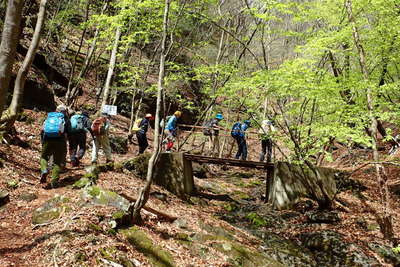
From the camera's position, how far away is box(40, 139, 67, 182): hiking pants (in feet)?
23.8

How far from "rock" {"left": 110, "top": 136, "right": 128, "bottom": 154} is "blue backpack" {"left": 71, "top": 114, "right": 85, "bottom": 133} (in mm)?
4742

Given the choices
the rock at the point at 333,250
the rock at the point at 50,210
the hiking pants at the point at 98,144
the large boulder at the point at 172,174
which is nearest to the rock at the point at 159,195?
the large boulder at the point at 172,174

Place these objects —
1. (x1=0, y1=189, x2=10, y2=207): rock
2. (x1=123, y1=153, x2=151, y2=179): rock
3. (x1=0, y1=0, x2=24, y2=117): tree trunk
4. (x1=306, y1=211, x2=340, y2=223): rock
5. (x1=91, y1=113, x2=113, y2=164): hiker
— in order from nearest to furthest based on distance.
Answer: (x1=0, y1=0, x2=24, y2=117): tree trunk
(x1=0, y1=189, x2=10, y2=207): rock
(x1=91, y1=113, x2=113, y2=164): hiker
(x1=306, y1=211, x2=340, y2=223): rock
(x1=123, y1=153, x2=151, y2=179): rock

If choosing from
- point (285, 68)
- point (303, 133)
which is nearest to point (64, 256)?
point (285, 68)

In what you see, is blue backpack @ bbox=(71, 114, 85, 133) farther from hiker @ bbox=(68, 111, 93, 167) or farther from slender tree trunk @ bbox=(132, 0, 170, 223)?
slender tree trunk @ bbox=(132, 0, 170, 223)

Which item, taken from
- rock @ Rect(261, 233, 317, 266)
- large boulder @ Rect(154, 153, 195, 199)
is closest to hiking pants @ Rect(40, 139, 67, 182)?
large boulder @ Rect(154, 153, 195, 199)

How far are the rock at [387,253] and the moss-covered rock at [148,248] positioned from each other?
6.10 m

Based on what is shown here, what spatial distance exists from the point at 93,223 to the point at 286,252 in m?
5.31

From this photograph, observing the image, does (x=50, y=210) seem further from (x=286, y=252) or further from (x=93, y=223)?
(x=286, y=252)

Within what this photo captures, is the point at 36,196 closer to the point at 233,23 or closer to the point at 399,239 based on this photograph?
the point at 399,239

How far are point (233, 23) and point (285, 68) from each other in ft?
35.5

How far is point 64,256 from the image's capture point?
4.33 m

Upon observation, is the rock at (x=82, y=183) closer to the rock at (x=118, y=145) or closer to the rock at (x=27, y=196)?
the rock at (x=27, y=196)

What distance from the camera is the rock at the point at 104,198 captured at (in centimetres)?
643
